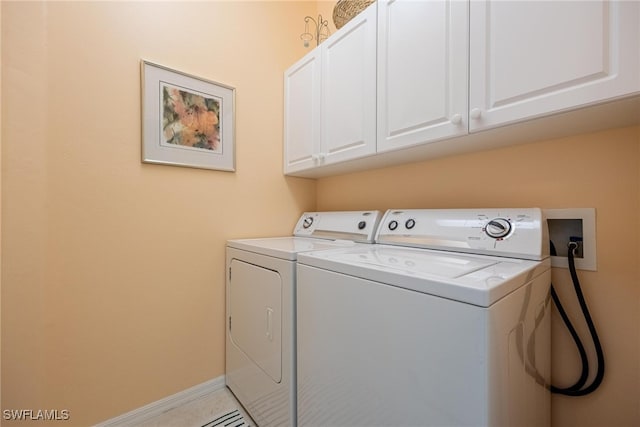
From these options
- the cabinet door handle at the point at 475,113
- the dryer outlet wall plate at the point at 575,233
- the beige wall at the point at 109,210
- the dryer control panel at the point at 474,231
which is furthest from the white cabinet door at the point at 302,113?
the dryer outlet wall plate at the point at 575,233

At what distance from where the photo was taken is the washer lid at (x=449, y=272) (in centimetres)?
62

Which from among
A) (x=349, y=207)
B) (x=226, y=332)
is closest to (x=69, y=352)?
(x=226, y=332)

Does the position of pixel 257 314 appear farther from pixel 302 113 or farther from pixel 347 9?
pixel 347 9

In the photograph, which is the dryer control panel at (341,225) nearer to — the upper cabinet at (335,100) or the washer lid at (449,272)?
the upper cabinet at (335,100)

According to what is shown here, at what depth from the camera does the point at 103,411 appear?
132cm

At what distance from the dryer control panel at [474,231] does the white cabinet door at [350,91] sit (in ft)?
1.38

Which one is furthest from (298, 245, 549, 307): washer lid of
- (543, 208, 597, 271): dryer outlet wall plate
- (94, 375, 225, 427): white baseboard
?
(94, 375, 225, 427): white baseboard

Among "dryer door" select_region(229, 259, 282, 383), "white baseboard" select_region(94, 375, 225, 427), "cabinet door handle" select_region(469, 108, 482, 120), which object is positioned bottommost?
"white baseboard" select_region(94, 375, 225, 427)

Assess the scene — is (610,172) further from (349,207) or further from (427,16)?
(349,207)

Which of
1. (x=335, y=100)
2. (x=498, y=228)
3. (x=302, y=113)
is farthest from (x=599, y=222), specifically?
(x=302, y=113)

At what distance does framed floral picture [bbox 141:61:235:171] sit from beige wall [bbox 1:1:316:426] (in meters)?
0.05

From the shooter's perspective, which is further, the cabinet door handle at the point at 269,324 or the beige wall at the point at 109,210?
the cabinet door handle at the point at 269,324

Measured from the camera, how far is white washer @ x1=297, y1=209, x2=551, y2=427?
2.01 feet

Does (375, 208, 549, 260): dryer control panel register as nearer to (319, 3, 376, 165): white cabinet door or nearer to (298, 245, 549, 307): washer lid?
(298, 245, 549, 307): washer lid
